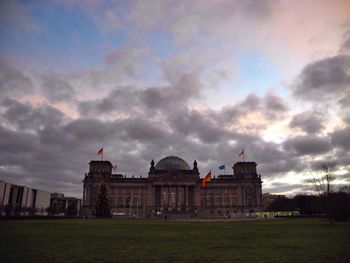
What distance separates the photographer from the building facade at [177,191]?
158625mm

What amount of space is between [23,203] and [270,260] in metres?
213

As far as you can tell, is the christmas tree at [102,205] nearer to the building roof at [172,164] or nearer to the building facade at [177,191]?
the building facade at [177,191]

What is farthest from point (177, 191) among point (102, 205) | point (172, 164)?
point (102, 205)

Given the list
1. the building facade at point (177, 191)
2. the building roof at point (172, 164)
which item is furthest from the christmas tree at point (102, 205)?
the building roof at point (172, 164)

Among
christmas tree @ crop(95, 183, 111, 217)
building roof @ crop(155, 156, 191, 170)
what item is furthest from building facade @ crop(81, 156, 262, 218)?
christmas tree @ crop(95, 183, 111, 217)

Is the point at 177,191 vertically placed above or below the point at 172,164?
below

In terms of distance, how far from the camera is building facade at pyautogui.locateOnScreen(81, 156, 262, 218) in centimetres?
15862

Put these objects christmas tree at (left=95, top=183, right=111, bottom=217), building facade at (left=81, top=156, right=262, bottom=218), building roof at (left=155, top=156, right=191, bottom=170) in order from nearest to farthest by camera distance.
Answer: christmas tree at (left=95, top=183, right=111, bottom=217) < building facade at (left=81, top=156, right=262, bottom=218) < building roof at (left=155, top=156, right=191, bottom=170)

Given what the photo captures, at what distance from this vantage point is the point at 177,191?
16062 cm

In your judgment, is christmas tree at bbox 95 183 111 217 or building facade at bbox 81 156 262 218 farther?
building facade at bbox 81 156 262 218

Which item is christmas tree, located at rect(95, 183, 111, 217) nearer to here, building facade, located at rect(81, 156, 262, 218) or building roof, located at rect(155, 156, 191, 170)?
building facade, located at rect(81, 156, 262, 218)

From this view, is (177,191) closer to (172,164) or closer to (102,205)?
(172,164)

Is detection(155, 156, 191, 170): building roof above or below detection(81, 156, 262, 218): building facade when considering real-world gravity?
above

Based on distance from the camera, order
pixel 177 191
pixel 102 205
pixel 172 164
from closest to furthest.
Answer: pixel 102 205
pixel 177 191
pixel 172 164
